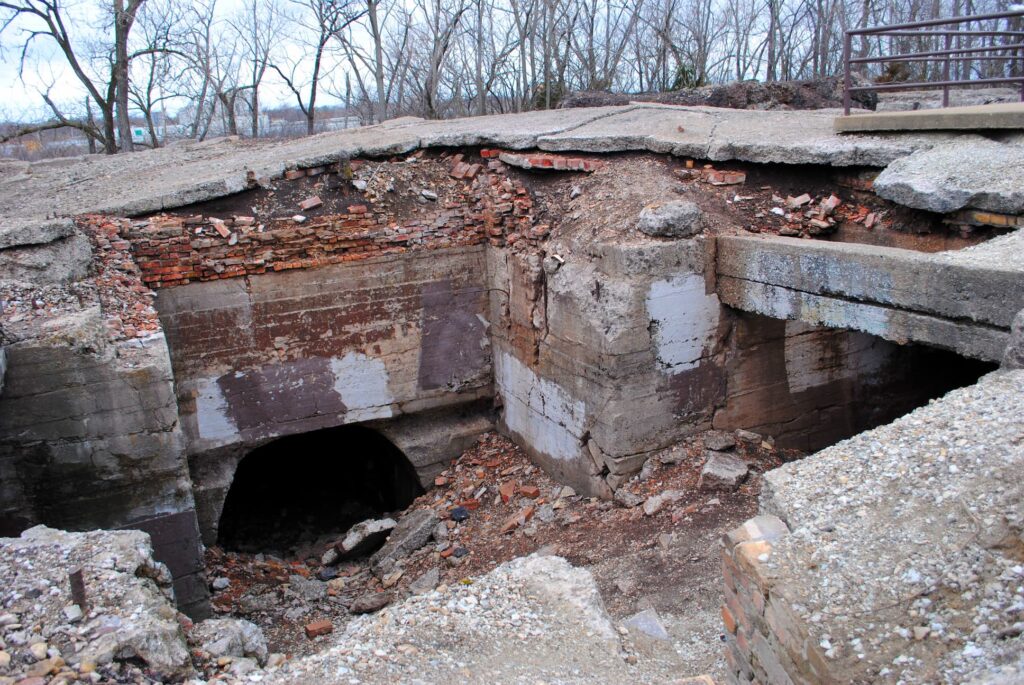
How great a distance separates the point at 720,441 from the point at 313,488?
198 inches

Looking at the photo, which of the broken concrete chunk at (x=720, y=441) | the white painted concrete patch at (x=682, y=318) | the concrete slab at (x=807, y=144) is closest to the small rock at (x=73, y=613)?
the white painted concrete patch at (x=682, y=318)

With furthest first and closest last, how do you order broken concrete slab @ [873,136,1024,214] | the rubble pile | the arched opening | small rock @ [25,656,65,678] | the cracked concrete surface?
the arched opening
the cracked concrete surface
broken concrete slab @ [873,136,1024,214]
the rubble pile
small rock @ [25,656,65,678]

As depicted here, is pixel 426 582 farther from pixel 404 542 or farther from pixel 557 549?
pixel 557 549

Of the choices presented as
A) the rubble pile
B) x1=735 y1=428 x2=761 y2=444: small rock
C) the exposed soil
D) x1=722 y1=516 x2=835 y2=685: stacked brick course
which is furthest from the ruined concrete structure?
x1=722 y1=516 x2=835 y2=685: stacked brick course

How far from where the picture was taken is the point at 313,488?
920 cm

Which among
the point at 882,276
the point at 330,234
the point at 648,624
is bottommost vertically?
the point at 648,624

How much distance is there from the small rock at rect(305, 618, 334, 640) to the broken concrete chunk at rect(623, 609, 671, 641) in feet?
7.65

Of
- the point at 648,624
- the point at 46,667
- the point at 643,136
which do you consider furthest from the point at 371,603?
the point at 643,136

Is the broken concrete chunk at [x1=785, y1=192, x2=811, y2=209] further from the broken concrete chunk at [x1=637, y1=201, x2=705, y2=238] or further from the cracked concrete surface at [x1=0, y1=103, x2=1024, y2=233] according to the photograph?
the broken concrete chunk at [x1=637, y1=201, x2=705, y2=238]

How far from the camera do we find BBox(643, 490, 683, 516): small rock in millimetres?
5641

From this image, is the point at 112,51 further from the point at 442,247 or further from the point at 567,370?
the point at 567,370

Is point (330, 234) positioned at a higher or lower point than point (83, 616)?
higher

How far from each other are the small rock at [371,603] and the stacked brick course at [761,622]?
3.51 m

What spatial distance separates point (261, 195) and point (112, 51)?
32.9 feet
